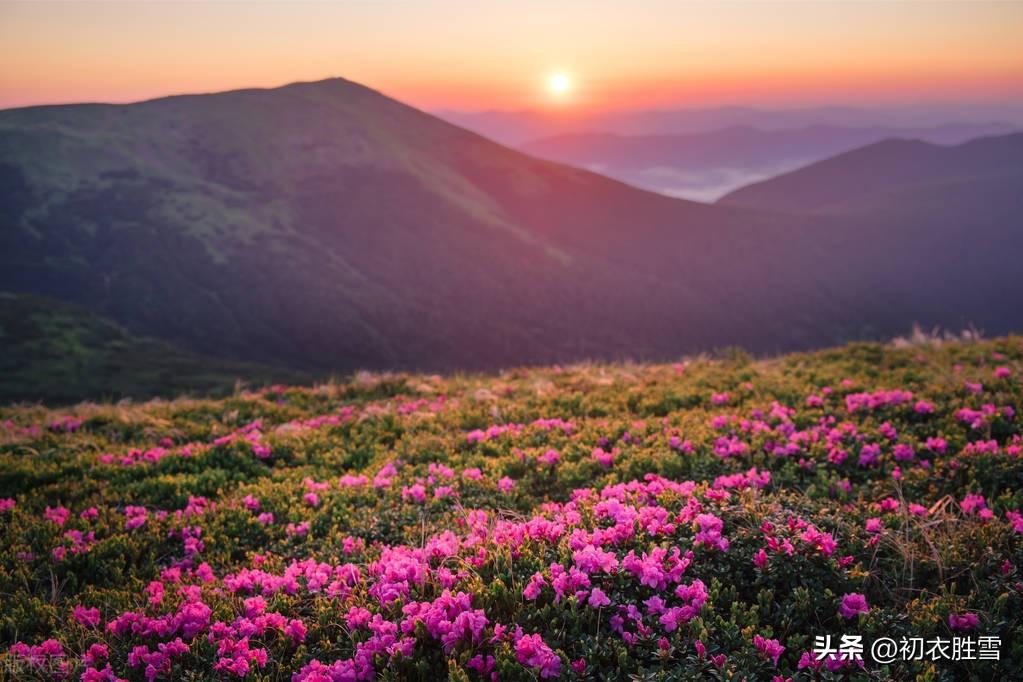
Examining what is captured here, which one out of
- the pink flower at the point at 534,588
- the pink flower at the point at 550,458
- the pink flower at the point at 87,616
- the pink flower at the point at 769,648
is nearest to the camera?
the pink flower at the point at 769,648

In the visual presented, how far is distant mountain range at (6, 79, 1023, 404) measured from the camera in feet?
401

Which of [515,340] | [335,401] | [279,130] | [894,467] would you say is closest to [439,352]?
[515,340]

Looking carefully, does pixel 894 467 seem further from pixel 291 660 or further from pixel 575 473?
pixel 291 660

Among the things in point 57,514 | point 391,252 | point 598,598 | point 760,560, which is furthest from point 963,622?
point 391,252

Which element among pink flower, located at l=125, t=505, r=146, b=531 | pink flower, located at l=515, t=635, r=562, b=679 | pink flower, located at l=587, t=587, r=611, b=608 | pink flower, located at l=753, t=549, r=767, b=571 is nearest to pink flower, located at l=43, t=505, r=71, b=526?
pink flower, located at l=125, t=505, r=146, b=531

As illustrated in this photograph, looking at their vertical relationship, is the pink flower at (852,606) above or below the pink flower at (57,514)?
above

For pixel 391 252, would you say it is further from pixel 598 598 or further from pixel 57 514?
pixel 598 598

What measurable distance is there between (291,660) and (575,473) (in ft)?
14.3

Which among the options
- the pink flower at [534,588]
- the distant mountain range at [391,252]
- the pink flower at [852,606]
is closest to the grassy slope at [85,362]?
the distant mountain range at [391,252]

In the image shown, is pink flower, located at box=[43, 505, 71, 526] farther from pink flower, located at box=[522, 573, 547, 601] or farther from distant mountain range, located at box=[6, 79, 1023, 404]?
distant mountain range, located at box=[6, 79, 1023, 404]

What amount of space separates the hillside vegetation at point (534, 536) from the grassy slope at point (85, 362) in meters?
65.0

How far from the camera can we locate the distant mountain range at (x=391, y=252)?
401 ft

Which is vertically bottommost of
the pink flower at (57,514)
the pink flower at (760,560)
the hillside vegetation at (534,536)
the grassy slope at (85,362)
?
the grassy slope at (85,362)

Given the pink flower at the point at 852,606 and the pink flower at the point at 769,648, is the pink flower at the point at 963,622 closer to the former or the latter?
the pink flower at the point at 852,606
